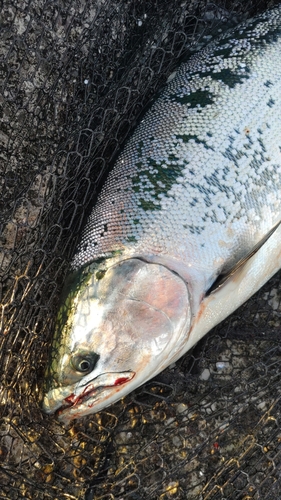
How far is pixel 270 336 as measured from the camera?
2.23 meters

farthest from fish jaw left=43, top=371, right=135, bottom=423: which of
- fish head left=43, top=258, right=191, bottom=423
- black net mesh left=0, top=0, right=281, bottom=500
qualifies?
black net mesh left=0, top=0, right=281, bottom=500

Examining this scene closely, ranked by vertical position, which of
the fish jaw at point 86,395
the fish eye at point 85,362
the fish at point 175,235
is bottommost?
the fish jaw at point 86,395

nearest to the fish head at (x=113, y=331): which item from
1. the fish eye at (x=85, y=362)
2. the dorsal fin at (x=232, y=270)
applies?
the fish eye at (x=85, y=362)

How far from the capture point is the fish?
1814mm

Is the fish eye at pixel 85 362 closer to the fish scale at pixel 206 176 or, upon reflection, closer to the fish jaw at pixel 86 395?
the fish jaw at pixel 86 395

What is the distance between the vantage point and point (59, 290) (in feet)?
6.92

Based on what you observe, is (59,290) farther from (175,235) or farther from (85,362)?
(175,235)

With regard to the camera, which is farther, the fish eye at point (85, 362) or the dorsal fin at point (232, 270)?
the dorsal fin at point (232, 270)

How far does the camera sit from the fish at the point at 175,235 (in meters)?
1.81

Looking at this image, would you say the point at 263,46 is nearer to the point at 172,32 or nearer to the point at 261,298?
the point at 172,32

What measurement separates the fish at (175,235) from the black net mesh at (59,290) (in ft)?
0.59

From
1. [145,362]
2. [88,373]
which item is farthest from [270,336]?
[88,373]

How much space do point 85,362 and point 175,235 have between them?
21.3 inches

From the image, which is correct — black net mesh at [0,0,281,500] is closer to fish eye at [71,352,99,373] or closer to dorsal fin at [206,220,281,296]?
fish eye at [71,352,99,373]
